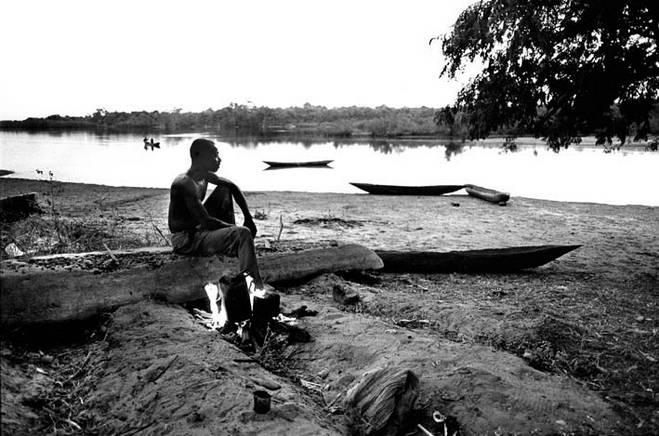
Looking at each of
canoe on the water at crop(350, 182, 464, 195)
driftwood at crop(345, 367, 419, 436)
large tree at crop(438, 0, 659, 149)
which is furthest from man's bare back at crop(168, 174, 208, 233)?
canoe on the water at crop(350, 182, 464, 195)

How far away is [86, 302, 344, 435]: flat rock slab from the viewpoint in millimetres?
2961

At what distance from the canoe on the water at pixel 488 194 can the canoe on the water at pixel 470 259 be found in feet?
30.5

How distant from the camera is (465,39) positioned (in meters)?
7.70

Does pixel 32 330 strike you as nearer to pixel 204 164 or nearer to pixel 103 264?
pixel 103 264

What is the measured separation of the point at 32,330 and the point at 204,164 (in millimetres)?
1999

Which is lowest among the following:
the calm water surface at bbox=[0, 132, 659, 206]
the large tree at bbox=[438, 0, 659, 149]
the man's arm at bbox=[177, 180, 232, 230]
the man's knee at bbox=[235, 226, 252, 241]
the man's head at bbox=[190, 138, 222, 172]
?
the calm water surface at bbox=[0, 132, 659, 206]

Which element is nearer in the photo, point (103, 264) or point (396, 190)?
point (103, 264)

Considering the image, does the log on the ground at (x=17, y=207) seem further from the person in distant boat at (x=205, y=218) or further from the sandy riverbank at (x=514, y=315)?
the person in distant boat at (x=205, y=218)

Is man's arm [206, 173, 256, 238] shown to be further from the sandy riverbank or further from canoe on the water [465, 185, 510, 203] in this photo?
canoe on the water [465, 185, 510, 203]

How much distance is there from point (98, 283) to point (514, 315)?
13.4ft

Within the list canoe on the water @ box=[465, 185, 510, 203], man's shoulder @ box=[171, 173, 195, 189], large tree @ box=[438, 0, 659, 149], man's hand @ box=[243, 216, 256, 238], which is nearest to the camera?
man's shoulder @ box=[171, 173, 195, 189]

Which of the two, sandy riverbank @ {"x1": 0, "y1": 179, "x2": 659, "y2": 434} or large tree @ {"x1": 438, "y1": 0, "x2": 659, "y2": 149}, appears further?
large tree @ {"x1": 438, "y1": 0, "x2": 659, "y2": 149}

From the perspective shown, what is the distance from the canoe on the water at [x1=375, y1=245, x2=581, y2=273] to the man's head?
9.79ft

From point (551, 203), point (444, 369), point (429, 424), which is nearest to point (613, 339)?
point (444, 369)
